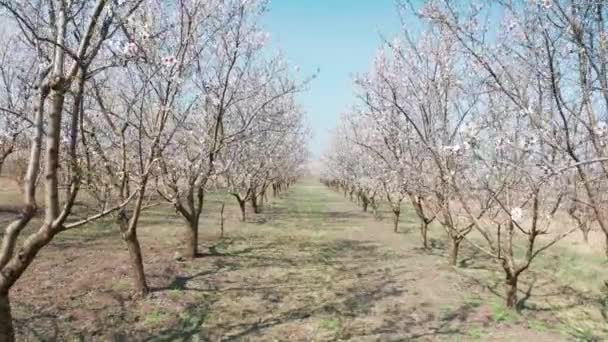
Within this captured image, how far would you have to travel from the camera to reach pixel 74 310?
31.0 feet

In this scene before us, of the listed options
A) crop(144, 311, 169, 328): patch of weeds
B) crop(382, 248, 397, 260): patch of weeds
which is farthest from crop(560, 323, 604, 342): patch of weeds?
crop(144, 311, 169, 328): patch of weeds

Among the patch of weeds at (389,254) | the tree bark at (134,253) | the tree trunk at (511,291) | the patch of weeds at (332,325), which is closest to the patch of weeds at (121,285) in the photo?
the tree bark at (134,253)

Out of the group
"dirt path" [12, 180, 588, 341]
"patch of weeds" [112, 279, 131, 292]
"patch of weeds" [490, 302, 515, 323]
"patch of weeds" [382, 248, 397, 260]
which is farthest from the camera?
"patch of weeds" [382, 248, 397, 260]

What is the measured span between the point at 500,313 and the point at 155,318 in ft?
25.3

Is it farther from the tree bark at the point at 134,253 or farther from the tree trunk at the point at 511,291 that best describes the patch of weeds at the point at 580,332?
the tree bark at the point at 134,253

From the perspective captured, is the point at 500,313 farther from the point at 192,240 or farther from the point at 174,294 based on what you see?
the point at 192,240

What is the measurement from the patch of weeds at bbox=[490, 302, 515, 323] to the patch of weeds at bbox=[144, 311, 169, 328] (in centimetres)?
717

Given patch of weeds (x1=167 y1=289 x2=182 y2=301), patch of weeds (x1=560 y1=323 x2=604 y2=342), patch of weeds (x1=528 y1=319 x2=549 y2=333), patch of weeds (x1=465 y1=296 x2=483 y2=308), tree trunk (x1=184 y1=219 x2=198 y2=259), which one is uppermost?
tree trunk (x1=184 y1=219 x2=198 y2=259)

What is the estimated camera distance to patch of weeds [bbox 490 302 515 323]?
10203 mm

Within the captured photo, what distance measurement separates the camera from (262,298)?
11227mm

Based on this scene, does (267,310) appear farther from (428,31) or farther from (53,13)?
(428,31)

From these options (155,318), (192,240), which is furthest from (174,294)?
(192,240)

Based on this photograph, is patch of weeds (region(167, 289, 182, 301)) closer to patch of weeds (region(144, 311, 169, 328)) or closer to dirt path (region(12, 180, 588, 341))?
dirt path (region(12, 180, 588, 341))

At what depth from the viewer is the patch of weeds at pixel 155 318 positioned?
9094mm
